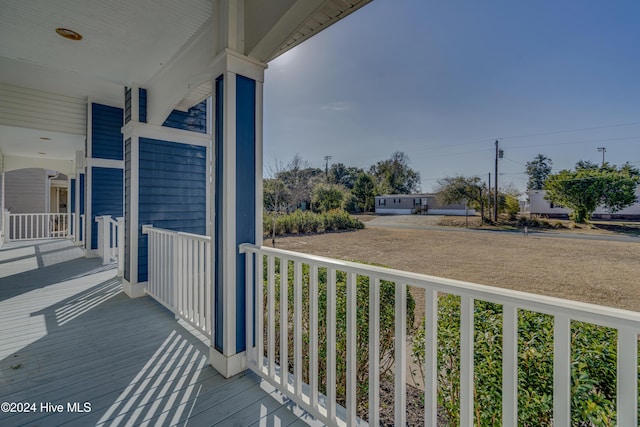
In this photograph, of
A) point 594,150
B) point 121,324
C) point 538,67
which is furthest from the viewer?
point 538,67

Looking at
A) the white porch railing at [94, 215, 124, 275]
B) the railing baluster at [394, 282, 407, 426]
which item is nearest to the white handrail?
the white porch railing at [94, 215, 124, 275]

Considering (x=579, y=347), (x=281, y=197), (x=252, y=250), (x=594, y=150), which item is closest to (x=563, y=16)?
(x=594, y=150)

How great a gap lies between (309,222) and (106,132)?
15.6ft

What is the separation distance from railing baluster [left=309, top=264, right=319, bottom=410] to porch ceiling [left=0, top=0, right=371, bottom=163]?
5.16ft

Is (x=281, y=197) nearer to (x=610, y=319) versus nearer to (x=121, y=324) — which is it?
(x=121, y=324)

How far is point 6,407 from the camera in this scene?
176 centimetres

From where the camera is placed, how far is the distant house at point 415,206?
526 cm

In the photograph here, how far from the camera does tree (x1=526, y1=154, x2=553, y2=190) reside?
3.75 metres

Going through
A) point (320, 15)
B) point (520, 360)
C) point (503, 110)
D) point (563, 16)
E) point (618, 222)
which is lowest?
point (520, 360)

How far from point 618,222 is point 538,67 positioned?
2.39 m

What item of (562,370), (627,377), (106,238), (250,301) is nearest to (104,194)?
(106,238)

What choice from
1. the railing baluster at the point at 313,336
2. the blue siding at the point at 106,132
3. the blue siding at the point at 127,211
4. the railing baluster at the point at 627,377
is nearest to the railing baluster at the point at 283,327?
the railing baluster at the point at 313,336

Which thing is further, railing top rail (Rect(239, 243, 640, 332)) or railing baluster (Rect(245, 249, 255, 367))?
railing baluster (Rect(245, 249, 255, 367))

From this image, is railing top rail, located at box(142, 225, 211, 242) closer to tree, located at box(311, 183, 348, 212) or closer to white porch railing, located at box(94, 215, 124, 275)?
white porch railing, located at box(94, 215, 124, 275)
